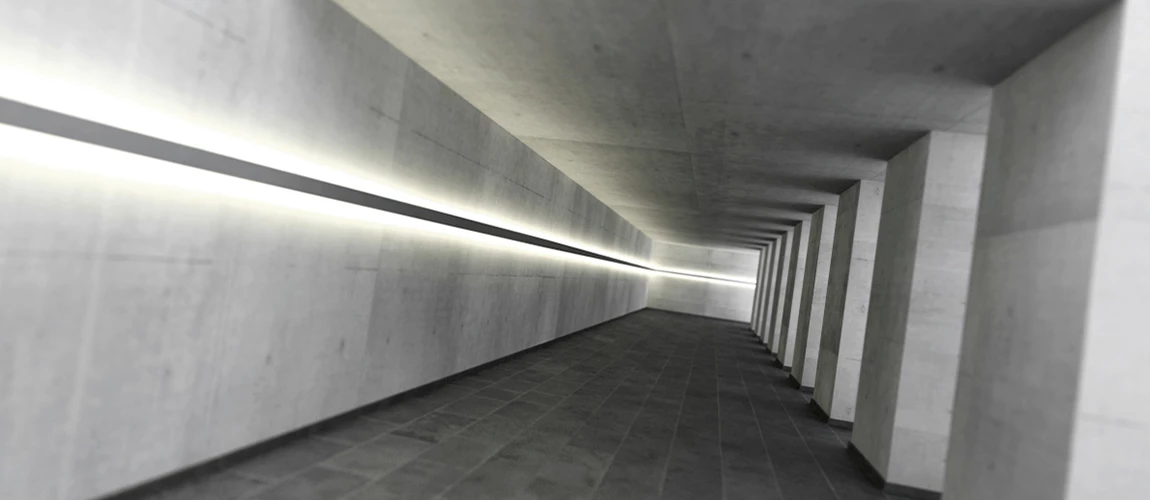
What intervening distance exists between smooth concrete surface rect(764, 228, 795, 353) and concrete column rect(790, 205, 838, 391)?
4778 millimetres

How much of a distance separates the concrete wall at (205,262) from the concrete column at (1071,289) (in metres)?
4.99

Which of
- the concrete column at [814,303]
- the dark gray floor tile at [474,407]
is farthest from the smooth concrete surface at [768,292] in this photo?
the dark gray floor tile at [474,407]

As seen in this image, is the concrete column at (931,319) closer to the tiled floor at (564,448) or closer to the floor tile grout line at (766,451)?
the tiled floor at (564,448)

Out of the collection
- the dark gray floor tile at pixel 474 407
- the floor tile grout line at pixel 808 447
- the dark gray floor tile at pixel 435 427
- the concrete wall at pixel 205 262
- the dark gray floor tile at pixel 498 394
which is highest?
the concrete wall at pixel 205 262

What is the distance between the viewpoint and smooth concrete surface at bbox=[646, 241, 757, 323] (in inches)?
1251

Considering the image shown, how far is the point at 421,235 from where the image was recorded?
7.18 meters

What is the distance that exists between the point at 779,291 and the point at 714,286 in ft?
43.3

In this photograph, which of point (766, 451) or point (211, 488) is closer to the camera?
point (211, 488)

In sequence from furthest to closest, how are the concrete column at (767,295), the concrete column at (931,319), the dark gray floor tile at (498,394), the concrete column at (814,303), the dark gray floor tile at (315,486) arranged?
the concrete column at (767,295)
the concrete column at (814,303)
the dark gray floor tile at (498,394)
the concrete column at (931,319)
the dark gray floor tile at (315,486)

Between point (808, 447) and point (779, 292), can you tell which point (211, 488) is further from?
point (779, 292)

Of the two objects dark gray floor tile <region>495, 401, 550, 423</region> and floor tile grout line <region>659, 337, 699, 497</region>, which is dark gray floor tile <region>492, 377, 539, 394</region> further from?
floor tile grout line <region>659, 337, 699, 497</region>

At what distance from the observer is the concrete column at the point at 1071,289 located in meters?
3.38

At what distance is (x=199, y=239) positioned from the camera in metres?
4.20

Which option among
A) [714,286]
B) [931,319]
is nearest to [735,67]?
[931,319]
